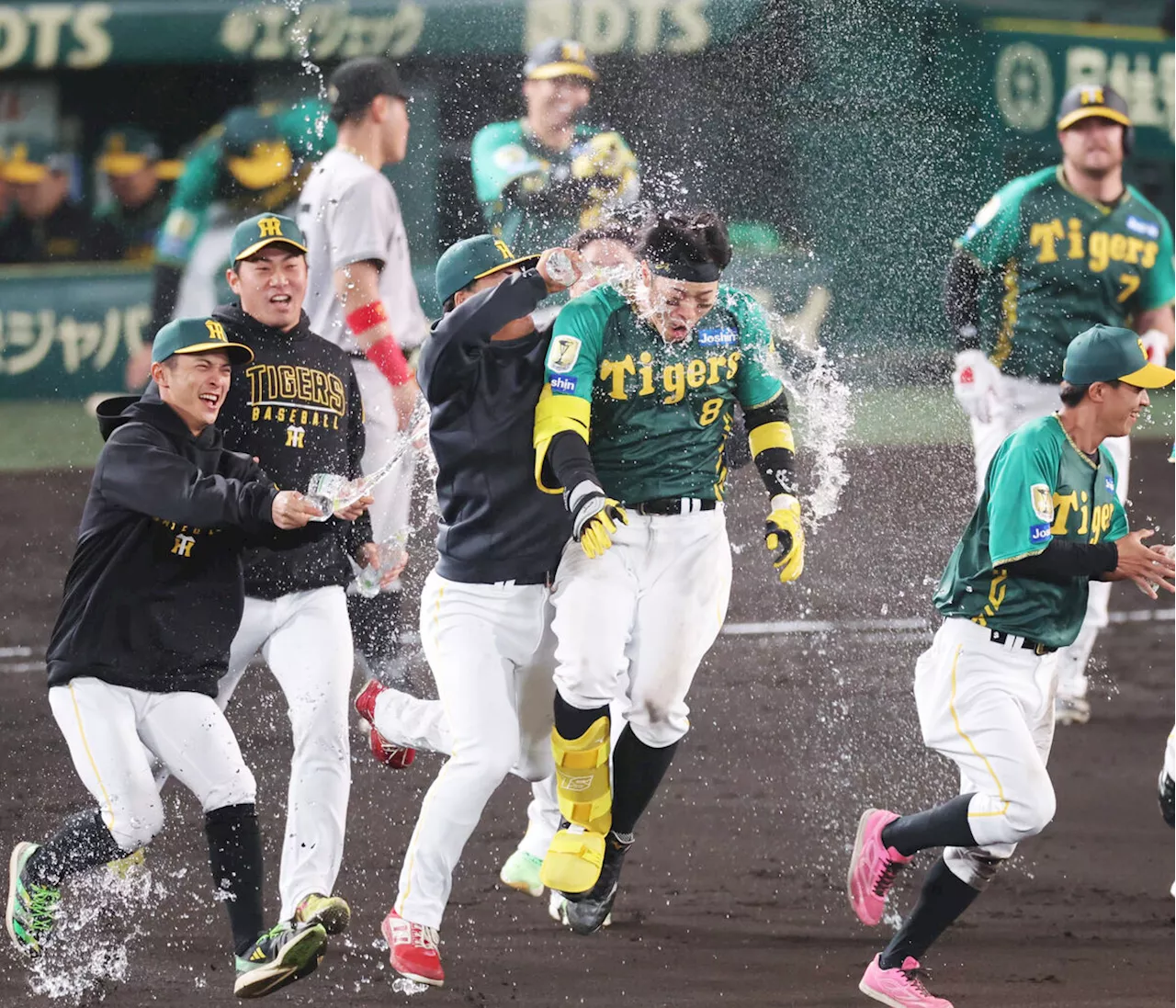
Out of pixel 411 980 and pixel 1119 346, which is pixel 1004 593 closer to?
pixel 1119 346

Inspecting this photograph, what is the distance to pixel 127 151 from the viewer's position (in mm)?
14711

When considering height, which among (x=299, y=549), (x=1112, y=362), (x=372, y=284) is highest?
(x=372, y=284)

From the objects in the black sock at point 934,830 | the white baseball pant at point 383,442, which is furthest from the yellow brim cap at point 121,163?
the black sock at point 934,830

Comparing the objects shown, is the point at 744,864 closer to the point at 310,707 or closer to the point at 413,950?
the point at 413,950

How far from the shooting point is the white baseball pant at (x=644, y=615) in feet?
16.6

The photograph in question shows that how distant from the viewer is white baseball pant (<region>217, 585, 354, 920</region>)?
5164mm

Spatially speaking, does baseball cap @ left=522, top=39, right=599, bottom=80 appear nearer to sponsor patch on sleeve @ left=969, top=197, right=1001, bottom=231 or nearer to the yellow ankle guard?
sponsor patch on sleeve @ left=969, top=197, right=1001, bottom=231

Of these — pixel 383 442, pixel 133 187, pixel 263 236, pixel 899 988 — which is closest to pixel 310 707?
pixel 263 236

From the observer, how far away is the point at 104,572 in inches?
199

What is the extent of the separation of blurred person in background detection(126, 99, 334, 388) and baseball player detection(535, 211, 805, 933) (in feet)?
28.9

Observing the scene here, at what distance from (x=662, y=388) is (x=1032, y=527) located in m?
1.12

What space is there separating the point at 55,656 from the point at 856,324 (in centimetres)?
991

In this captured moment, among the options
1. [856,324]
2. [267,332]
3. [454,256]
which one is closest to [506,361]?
[454,256]

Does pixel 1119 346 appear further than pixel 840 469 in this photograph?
No
